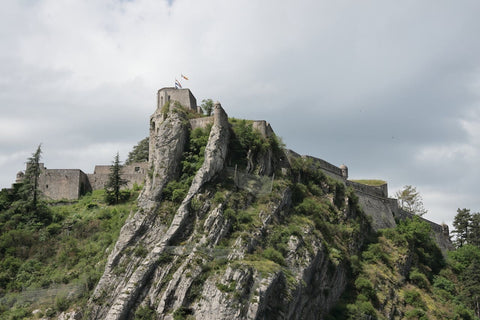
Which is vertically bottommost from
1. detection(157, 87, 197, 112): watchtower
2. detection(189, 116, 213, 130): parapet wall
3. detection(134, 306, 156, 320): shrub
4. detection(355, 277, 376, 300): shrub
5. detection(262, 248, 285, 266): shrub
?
detection(134, 306, 156, 320): shrub

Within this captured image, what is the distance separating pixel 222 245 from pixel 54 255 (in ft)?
45.7

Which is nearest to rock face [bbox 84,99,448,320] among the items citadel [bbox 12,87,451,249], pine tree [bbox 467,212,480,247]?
citadel [bbox 12,87,451,249]

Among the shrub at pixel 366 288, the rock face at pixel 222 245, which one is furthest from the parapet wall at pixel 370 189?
the shrub at pixel 366 288

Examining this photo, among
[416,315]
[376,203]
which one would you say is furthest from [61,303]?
[376,203]

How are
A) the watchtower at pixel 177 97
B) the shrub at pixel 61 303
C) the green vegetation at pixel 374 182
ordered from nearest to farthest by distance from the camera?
the shrub at pixel 61 303, the watchtower at pixel 177 97, the green vegetation at pixel 374 182

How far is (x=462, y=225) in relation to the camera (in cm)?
6688

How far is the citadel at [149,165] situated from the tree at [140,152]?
9448 mm

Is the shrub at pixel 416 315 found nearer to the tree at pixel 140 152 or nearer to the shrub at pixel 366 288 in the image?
the shrub at pixel 366 288

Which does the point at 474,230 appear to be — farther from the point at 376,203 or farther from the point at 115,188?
the point at 115,188

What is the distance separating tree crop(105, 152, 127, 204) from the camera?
1843 inches

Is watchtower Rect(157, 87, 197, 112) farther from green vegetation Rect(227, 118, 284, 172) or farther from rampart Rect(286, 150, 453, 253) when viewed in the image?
rampart Rect(286, 150, 453, 253)

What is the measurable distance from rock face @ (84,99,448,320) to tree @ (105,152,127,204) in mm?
5284

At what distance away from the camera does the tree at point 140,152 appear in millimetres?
63500

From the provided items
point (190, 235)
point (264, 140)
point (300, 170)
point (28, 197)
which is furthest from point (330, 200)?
point (28, 197)
